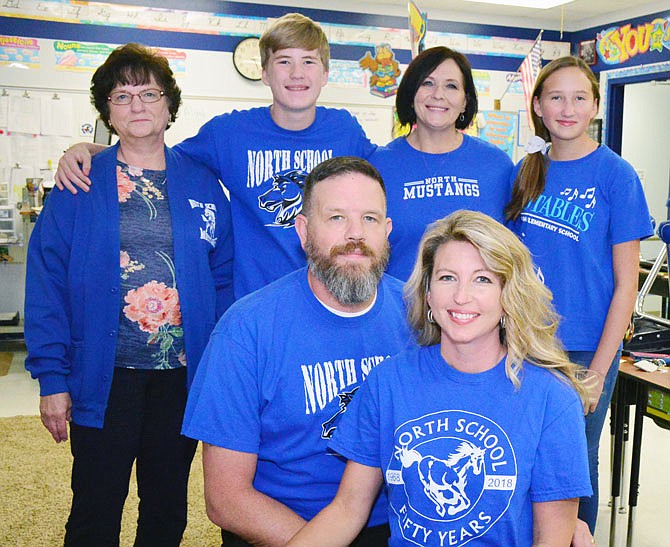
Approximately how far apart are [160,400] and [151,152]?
2.27 feet

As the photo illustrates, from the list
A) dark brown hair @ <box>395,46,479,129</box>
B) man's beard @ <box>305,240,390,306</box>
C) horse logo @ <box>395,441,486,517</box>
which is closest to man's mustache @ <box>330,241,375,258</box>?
man's beard @ <box>305,240,390,306</box>

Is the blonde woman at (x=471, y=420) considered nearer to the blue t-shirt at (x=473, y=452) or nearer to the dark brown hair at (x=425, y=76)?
the blue t-shirt at (x=473, y=452)

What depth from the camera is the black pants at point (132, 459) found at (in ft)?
6.14

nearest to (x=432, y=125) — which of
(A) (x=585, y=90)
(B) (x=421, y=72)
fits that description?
(B) (x=421, y=72)

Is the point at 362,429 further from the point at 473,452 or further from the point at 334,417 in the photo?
the point at 473,452

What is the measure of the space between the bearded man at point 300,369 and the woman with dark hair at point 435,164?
0.53 meters

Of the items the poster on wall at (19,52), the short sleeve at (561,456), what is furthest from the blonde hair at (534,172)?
the poster on wall at (19,52)

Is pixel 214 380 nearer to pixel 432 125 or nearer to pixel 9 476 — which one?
pixel 432 125

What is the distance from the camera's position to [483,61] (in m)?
7.12

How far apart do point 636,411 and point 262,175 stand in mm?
1627

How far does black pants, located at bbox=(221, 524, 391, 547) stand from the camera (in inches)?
63.6

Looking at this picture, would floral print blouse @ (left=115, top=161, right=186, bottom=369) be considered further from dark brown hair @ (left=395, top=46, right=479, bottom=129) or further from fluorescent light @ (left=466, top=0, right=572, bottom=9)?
fluorescent light @ (left=466, top=0, right=572, bottom=9)

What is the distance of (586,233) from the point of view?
81.9 inches

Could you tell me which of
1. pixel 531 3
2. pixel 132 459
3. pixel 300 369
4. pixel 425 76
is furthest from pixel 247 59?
pixel 300 369
